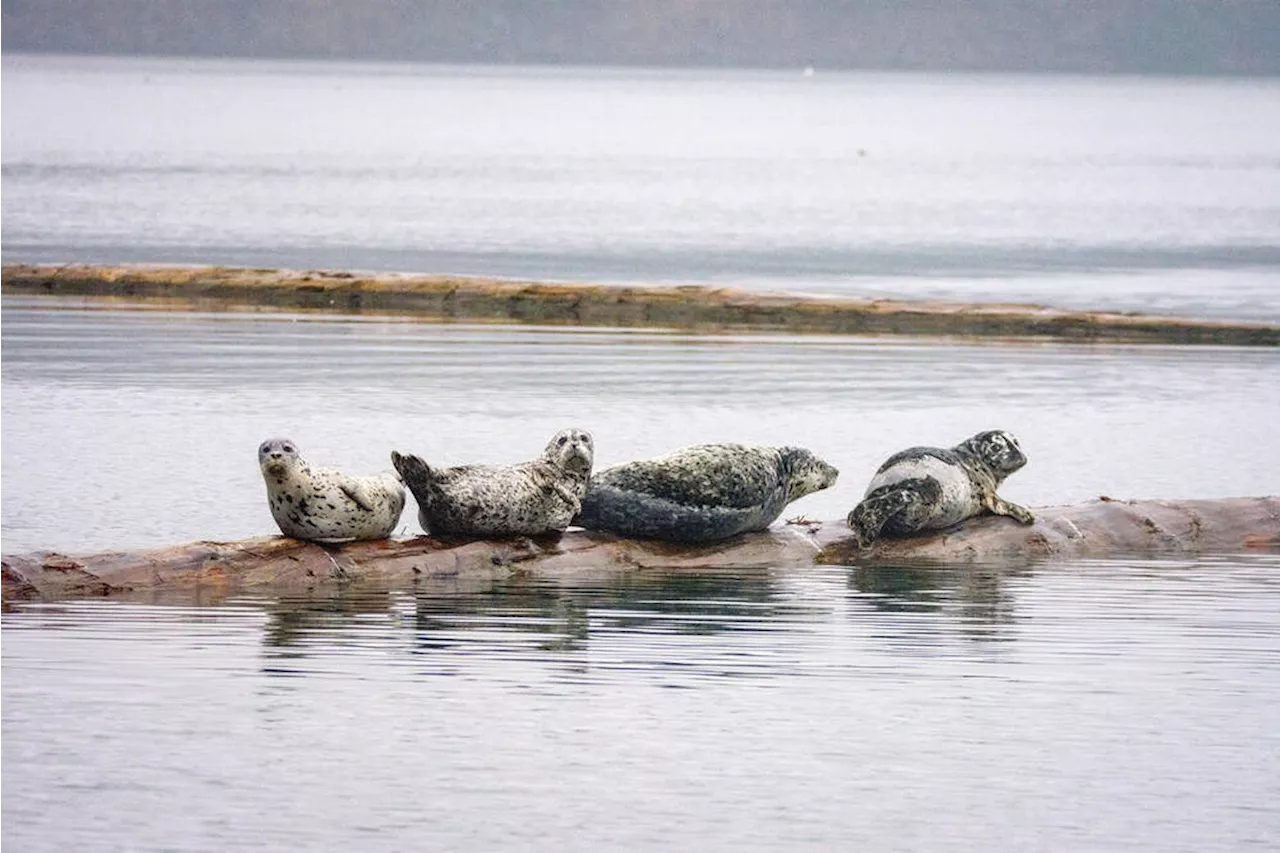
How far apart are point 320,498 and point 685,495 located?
206 centimetres

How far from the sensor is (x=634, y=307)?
31.7 m

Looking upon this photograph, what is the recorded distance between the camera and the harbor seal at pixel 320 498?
551 inches

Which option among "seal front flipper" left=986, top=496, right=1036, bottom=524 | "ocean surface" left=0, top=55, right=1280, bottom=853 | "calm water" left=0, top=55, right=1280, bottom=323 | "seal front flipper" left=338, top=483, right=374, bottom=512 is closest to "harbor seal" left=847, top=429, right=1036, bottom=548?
"seal front flipper" left=986, top=496, right=1036, bottom=524

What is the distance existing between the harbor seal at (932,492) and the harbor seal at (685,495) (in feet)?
1.98

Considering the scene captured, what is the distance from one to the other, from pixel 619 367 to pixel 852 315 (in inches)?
205

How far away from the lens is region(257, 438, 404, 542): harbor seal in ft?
→ 46.0

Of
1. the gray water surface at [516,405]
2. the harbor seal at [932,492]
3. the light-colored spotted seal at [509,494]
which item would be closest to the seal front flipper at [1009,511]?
the harbor seal at [932,492]

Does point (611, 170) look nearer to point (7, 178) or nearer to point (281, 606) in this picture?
point (7, 178)

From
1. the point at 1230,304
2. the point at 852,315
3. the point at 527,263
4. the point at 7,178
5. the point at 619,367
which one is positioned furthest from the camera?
the point at 7,178

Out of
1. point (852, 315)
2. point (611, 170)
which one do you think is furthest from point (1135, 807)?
point (611, 170)

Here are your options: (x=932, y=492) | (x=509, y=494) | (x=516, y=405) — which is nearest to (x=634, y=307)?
(x=516, y=405)

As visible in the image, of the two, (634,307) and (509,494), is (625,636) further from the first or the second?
(634,307)

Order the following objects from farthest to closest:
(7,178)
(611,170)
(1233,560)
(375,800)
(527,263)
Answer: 1. (611,170)
2. (7,178)
3. (527,263)
4. (1233,560)
5. (375,800)

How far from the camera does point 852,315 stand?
31.5 meters
